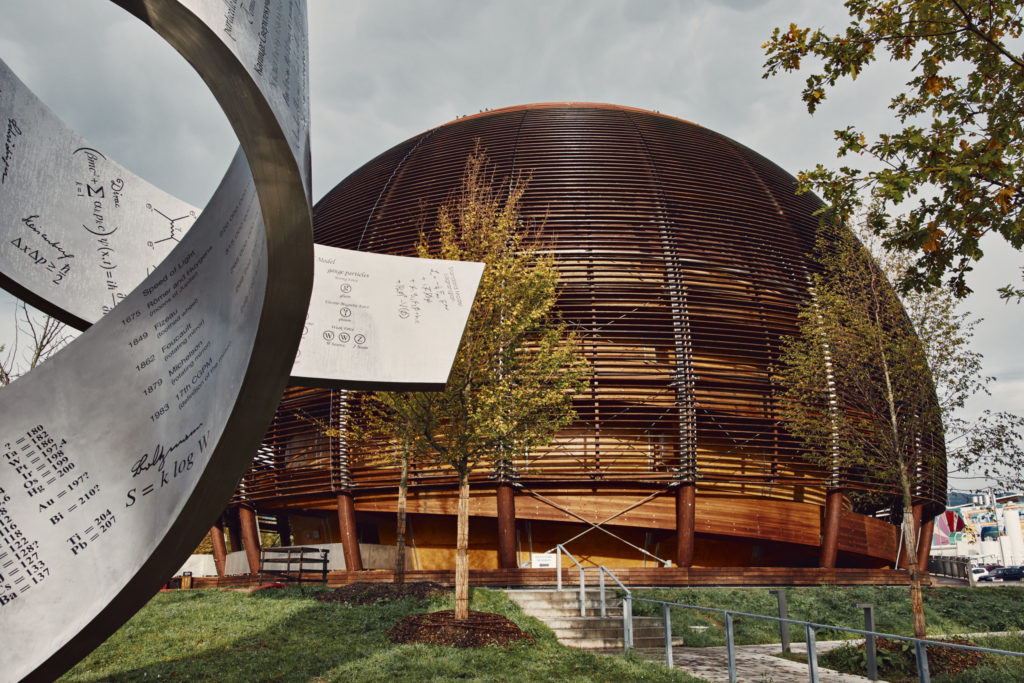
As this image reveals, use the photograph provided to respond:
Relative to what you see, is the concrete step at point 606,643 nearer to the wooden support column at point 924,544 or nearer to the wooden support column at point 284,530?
the wooden support column at point 924,544

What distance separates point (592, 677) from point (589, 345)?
10467 mm

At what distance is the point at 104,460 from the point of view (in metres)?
4.60

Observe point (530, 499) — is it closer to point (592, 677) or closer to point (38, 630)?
point (592, 677)

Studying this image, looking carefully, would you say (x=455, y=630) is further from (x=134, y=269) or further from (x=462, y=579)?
(x=134, y=269)

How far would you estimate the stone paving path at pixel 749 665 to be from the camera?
846 cm

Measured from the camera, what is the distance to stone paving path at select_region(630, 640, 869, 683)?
8461 millimetres

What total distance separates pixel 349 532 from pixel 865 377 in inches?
481

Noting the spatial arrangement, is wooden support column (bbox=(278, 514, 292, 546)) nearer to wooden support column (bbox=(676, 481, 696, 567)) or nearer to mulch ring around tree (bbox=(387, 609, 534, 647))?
wooden support column (bbox=(676, 481, 696, 567))

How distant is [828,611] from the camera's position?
14.0 m

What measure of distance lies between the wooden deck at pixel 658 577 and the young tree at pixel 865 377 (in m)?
3.34

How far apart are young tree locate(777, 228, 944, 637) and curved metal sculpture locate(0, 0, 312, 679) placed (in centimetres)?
1124

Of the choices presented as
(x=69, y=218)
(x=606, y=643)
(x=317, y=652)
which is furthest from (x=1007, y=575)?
(x=69, y=218)

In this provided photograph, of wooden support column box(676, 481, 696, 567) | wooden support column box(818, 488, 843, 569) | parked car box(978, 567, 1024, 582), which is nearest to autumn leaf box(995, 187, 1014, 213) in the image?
wooden support column box(676, 481, 696, 567)

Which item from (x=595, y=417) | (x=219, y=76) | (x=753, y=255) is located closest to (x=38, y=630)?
(x=219, y=76)
